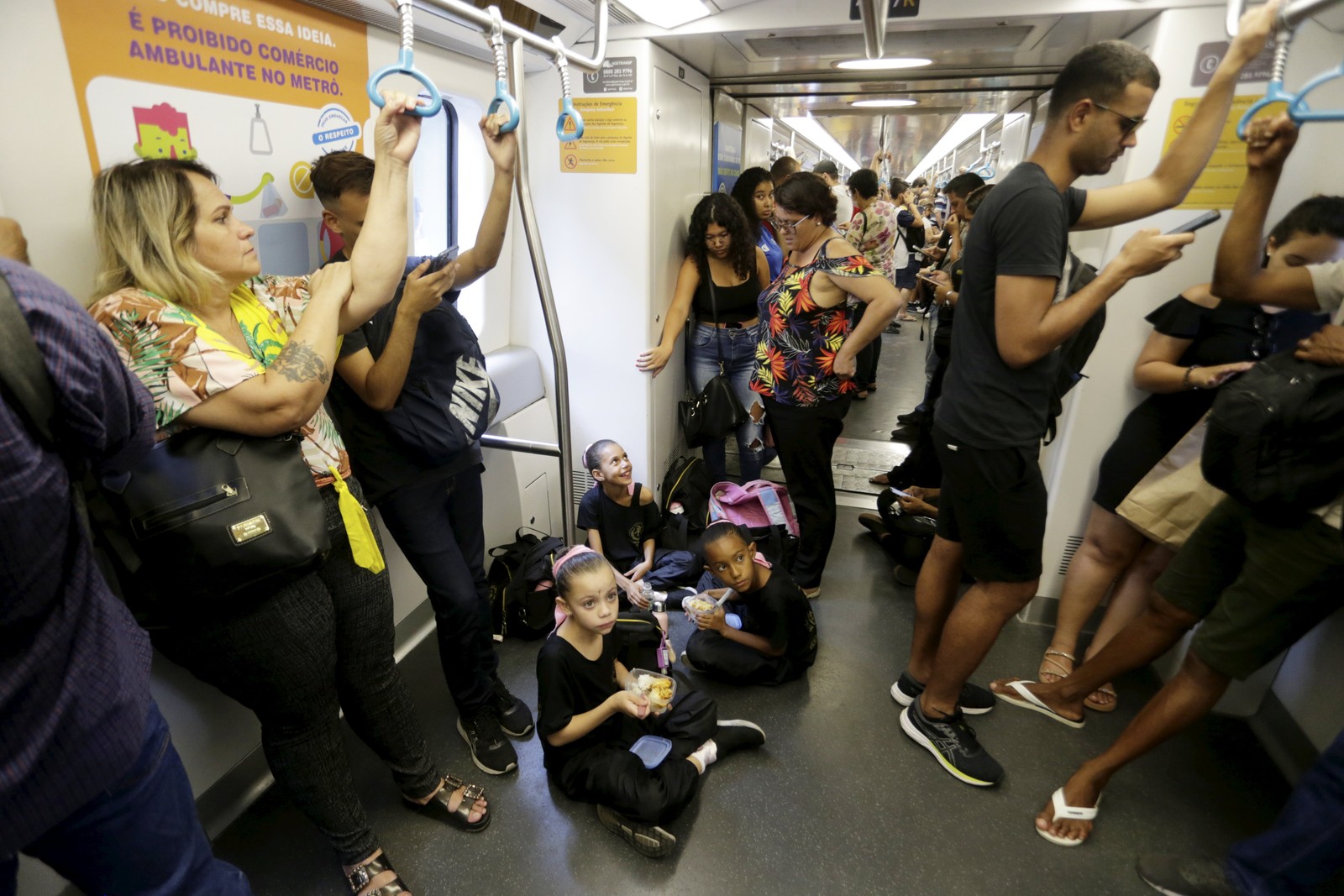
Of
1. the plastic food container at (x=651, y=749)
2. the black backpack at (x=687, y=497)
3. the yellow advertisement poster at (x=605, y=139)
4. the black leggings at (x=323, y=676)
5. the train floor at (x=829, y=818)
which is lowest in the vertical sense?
the train floor at (x=829, y=818)

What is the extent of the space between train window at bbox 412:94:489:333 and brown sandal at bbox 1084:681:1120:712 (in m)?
3.02

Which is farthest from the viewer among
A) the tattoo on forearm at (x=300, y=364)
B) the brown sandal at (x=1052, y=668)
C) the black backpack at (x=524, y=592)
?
the black backpack at (x=524, y=592)

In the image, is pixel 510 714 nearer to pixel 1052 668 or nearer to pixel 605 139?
pixel 1052 668

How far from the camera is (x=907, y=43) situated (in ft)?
10.1

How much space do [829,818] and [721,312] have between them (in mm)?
2517

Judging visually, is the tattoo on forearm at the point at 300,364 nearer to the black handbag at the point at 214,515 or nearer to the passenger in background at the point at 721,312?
the black handbag at the point at 214,515

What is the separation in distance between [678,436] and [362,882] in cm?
286

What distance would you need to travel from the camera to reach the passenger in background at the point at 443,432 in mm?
1812

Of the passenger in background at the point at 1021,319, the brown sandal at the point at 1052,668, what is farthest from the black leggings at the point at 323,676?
the brown sandal at the point at 1052,668

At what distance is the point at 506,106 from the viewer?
5.31ft

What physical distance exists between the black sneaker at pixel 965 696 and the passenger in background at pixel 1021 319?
0.12 meters

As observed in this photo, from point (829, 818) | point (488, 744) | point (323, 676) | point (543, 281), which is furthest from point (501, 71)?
point (829, 818)

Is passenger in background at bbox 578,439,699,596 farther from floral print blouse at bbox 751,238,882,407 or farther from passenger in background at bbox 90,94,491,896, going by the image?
passenger in background at bbox 90,94,491,896

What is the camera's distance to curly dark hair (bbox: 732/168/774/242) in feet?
13.3
